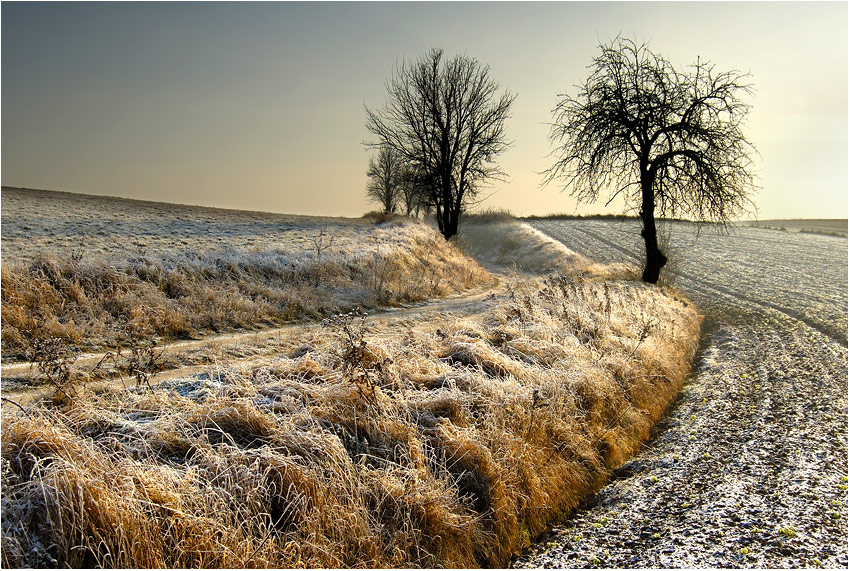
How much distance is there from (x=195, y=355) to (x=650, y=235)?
1841 cm

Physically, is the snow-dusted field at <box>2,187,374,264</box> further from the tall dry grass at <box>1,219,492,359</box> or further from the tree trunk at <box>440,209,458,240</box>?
the tree trunk at <box>440,209,458,240</box>

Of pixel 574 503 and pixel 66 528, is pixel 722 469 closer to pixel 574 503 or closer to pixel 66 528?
pixel 574 503

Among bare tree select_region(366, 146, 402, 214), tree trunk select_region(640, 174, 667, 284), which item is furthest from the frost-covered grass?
bare tree select_region(366, 146, 402, 214)

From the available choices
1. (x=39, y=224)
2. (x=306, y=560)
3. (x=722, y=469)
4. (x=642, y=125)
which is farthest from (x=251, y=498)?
(x=642, y=125)

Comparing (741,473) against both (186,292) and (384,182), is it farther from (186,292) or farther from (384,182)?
(384,182)

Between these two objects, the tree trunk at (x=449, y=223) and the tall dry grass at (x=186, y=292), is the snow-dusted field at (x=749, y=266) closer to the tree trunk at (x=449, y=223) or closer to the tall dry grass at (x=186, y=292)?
the tree trunk at (x=449, y=223)

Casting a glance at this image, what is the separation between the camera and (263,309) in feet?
37.7

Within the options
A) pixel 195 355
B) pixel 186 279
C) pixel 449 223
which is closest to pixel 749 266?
pixel 449 223

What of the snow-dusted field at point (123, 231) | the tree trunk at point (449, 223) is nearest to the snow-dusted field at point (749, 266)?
the tree trunk at point (449, 223)

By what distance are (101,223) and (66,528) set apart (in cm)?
1924

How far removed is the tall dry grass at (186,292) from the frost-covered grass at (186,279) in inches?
1.0

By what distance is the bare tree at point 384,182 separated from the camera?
164 feet

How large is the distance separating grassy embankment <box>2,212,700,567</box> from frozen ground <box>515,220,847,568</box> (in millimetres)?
501

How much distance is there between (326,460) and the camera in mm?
4562
